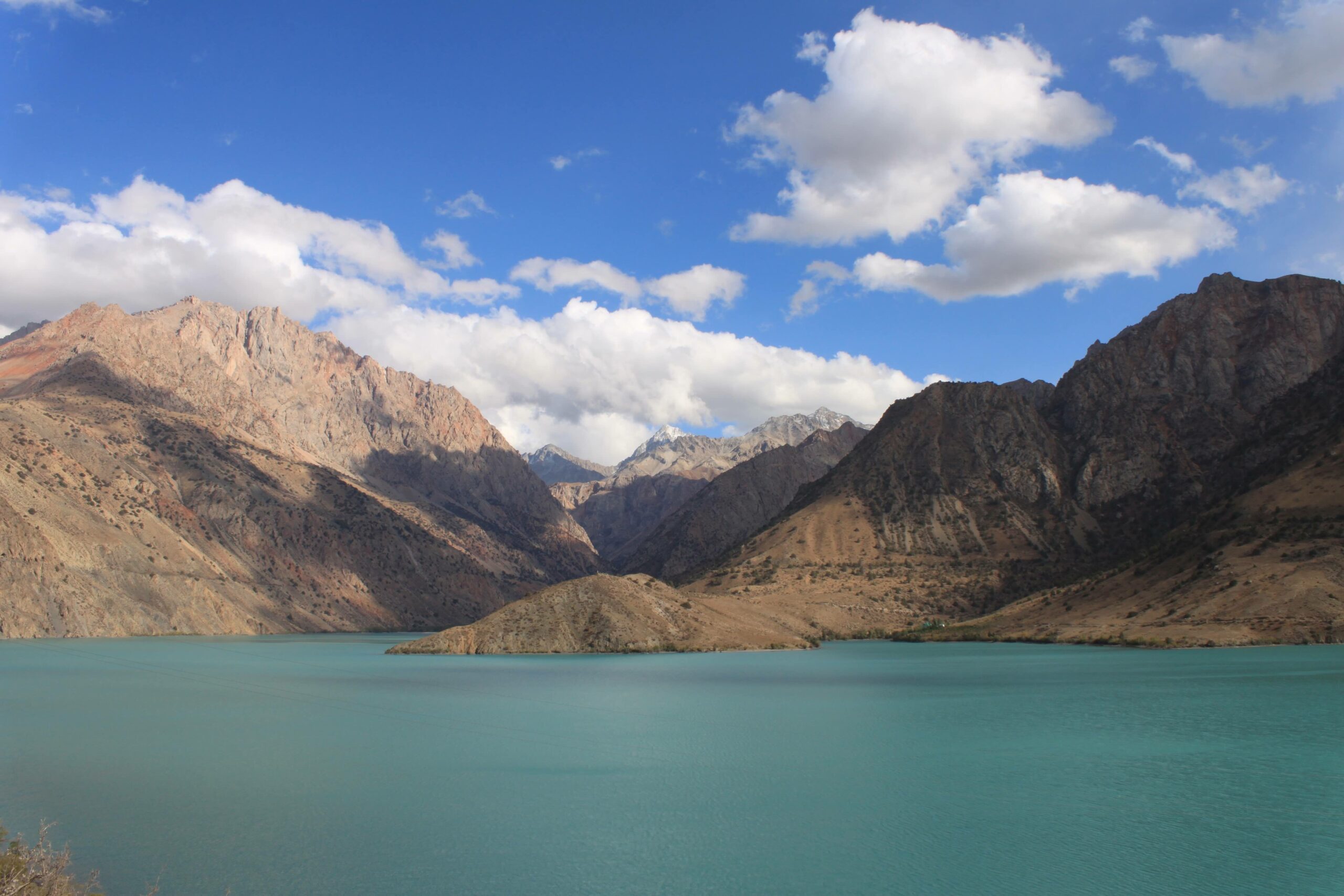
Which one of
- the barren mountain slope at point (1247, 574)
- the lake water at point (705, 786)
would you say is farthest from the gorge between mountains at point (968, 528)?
the lake water at point (705, 786)

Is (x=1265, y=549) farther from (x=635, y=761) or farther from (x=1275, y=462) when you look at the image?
(x=635, y=761)

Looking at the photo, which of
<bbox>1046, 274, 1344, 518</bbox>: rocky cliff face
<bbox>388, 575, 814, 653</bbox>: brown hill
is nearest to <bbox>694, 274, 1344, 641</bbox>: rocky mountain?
<bbox>1046, 274, 1344, 518</bbox>: rocky cliff face

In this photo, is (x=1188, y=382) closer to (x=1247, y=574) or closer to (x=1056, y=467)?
(x=1056, y=467)

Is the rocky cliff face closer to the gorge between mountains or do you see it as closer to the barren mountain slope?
the gorge between mountains

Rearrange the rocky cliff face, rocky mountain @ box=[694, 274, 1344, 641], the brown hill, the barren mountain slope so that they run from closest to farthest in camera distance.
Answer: the barren mountain slope → the brown hill → rocky mountain @ box=[694, 274, 1344, 641] → the rocky cliff face

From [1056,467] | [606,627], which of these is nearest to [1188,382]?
[1056,467]

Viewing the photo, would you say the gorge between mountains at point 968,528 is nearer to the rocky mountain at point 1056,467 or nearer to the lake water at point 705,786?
the rocky mountain at point 1056,467
